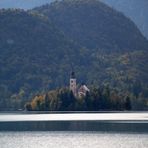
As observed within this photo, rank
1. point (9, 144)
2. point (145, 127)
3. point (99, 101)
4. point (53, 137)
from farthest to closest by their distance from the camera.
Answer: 1. point (99, 101)
2. point (145, 127)
3. point (53, 137)
4. point (9, 144)

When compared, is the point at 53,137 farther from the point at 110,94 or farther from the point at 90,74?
the point at 90,74

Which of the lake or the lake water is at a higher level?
the lake

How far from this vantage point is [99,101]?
4621 inches

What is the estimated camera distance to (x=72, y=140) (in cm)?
6062

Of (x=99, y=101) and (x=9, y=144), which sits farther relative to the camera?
(x=99, y=101)

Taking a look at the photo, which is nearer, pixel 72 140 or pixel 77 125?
pixel 72 140

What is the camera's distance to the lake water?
5566 cm

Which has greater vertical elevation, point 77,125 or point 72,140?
point 77,125

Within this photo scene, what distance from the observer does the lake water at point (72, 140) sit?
55.7 meters

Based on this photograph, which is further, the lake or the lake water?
the lake

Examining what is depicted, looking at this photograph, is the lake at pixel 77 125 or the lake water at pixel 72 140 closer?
the lake water at pixel 72 140

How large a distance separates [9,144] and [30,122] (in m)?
29.5

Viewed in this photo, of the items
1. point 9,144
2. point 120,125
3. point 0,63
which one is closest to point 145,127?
point 120,125

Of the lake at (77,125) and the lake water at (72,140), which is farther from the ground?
the lake at (77,125)
